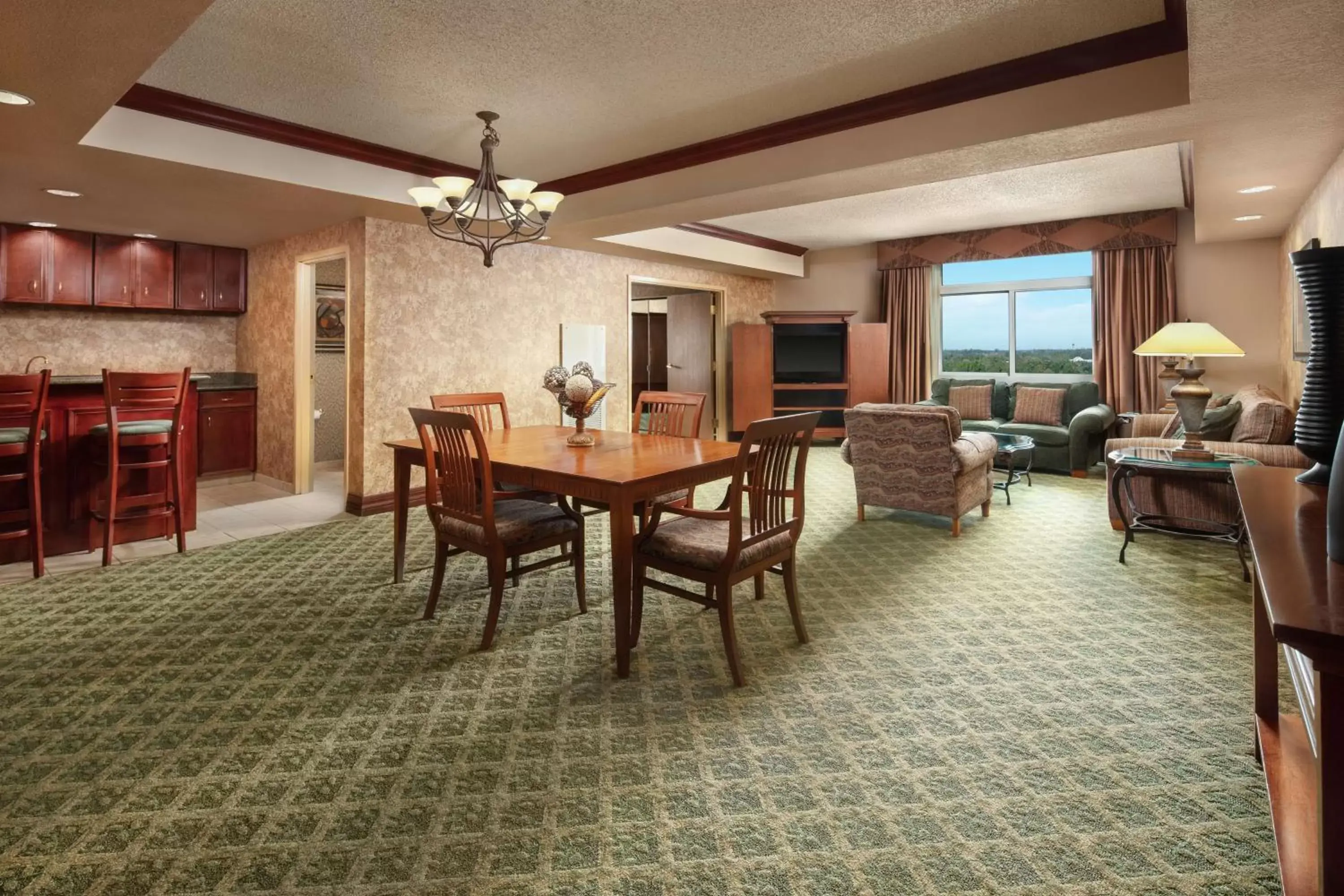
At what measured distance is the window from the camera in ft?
24.7

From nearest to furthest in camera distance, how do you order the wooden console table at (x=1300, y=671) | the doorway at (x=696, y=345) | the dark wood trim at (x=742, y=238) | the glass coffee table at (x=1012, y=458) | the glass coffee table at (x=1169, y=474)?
the wooden console table at (x=1300, y=671) → the glass coffee table at (x=1169, y=474) → the glass coffee table at (x=1012, y=458) → the dark wood trim at (x=742, y=238) → the doorway at (x=696, y=345)

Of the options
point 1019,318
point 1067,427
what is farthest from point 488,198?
point 1019,318

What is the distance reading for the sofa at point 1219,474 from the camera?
386 cm

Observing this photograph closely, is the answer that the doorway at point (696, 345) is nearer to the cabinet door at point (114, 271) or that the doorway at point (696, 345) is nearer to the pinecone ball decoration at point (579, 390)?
the cabinet door at point (114, 271)

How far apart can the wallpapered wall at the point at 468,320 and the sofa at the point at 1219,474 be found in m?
4.38

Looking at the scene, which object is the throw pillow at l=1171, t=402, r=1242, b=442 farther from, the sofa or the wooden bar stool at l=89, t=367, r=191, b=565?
the wooden bar stool at l=89, t=367, r=191, b=565

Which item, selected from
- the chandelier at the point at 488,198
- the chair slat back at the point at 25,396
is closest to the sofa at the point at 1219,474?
the chandelier at the point at 488,198

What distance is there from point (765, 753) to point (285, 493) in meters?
5.35

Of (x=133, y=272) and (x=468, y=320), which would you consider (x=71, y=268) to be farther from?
(x=468, y=320)

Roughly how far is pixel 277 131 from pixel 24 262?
3290 mm

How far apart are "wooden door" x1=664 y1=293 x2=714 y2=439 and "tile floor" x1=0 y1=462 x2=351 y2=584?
413cm

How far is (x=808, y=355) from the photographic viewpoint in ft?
28.6

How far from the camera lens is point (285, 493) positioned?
5.98 meters

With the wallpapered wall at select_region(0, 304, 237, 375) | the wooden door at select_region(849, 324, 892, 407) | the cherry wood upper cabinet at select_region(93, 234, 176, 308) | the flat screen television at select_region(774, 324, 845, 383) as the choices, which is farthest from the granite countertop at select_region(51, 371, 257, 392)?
the wooden door at select_region(849, 324, 892, 407)
